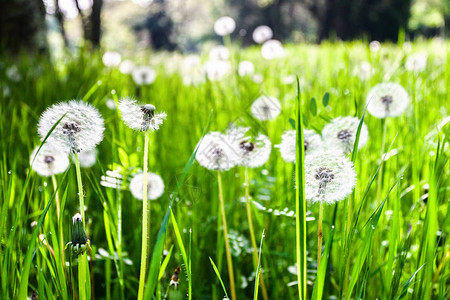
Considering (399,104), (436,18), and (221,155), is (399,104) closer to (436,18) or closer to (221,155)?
(221,155)

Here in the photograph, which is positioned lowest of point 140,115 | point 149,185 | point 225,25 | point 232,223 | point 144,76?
point 232,223

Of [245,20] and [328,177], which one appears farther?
[245,20]

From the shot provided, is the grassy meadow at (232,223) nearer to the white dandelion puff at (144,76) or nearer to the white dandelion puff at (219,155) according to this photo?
the white dandelion puff at (219,155)

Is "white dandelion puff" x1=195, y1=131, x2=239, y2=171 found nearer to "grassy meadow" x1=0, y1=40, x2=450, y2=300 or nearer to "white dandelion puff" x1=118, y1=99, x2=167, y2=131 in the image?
"grassy meadow" x1=0, y1=40, x2=450, y2=300

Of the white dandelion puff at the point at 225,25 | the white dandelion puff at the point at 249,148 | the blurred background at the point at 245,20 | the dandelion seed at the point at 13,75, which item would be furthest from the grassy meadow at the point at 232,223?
the blurred background at the point at 245,20

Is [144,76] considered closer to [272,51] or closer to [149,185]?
[272,51]

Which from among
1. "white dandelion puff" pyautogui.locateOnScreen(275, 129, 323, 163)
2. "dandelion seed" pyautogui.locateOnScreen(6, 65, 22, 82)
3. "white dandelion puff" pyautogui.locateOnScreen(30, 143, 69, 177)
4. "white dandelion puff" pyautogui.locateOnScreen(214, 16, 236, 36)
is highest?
"white dandelion puff" pyautogui.locateOnScreen(214, 16, 236, 36)

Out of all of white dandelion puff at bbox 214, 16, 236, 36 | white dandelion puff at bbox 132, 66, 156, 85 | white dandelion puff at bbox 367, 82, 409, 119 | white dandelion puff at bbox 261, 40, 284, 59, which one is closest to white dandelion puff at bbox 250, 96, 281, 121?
white dandelion puff at bbox 367, 82, 409, 119

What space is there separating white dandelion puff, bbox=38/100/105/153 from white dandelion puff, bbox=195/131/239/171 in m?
0.18

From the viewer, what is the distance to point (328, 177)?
54cm

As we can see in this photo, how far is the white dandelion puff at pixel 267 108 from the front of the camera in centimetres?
102

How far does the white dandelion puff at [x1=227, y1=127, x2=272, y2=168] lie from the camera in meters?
0.70

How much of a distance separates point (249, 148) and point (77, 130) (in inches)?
11.4

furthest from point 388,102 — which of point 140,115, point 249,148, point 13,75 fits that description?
point 13,75
